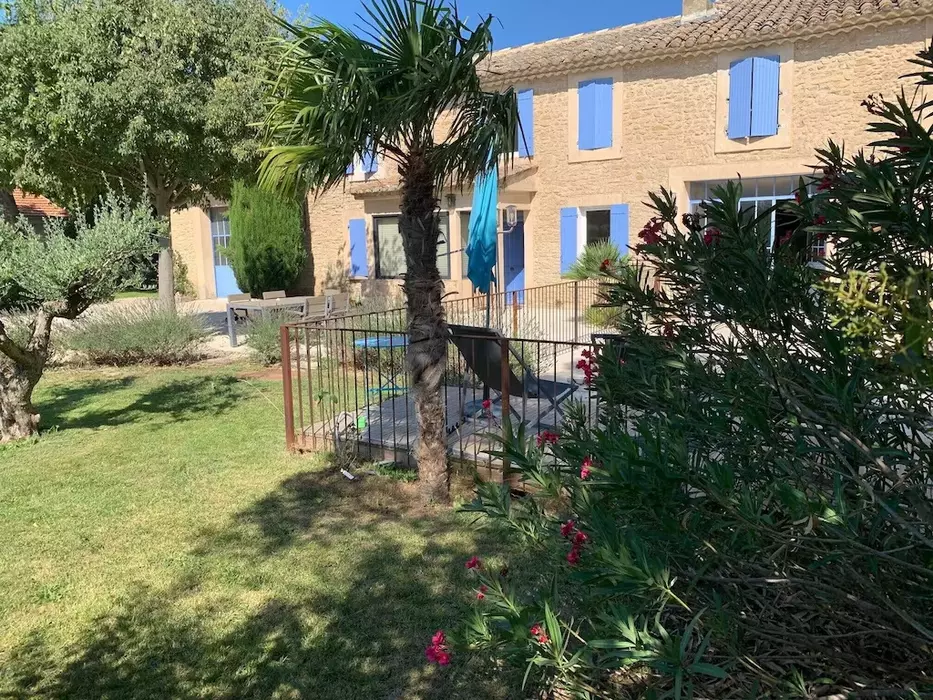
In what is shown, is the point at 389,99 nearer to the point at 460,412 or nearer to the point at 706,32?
the point at 460,412

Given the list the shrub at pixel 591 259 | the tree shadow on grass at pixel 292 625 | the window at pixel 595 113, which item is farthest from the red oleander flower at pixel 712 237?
the window at pixel 595 113

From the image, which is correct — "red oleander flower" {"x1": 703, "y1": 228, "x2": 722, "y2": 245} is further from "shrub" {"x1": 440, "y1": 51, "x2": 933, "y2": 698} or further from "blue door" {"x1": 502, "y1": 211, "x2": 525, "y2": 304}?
"blue door" {"x1": 502, "y1": 211, "x2": 525, "y2": 304}

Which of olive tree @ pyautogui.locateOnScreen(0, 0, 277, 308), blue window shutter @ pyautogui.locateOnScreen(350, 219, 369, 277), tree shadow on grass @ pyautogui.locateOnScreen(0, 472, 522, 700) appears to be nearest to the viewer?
tree shadow on grass @ pyautogui.locateOnScreen(0, 472, 522, 700)

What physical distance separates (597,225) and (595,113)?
241 cm

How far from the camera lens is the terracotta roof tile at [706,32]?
12.6m

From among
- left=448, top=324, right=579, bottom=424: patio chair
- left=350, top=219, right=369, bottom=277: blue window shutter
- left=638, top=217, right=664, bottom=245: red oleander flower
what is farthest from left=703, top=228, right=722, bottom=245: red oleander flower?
left=350, top=219, right=369, bottom=277: blue window shutter

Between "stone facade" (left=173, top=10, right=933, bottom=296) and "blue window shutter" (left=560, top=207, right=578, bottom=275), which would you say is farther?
"blue window shutter" (left=560, top=207, right=578, bottom=275)

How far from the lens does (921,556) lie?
1.75 meters

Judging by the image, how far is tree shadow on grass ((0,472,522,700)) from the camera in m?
2.97

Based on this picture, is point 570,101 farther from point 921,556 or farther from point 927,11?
point 921,556

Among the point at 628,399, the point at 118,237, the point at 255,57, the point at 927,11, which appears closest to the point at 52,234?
the point at 118,237

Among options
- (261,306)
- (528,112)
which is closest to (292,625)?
(261,306)

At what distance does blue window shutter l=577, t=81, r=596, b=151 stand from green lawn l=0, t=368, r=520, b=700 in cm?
1157

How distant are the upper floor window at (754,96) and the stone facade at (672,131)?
137mm
